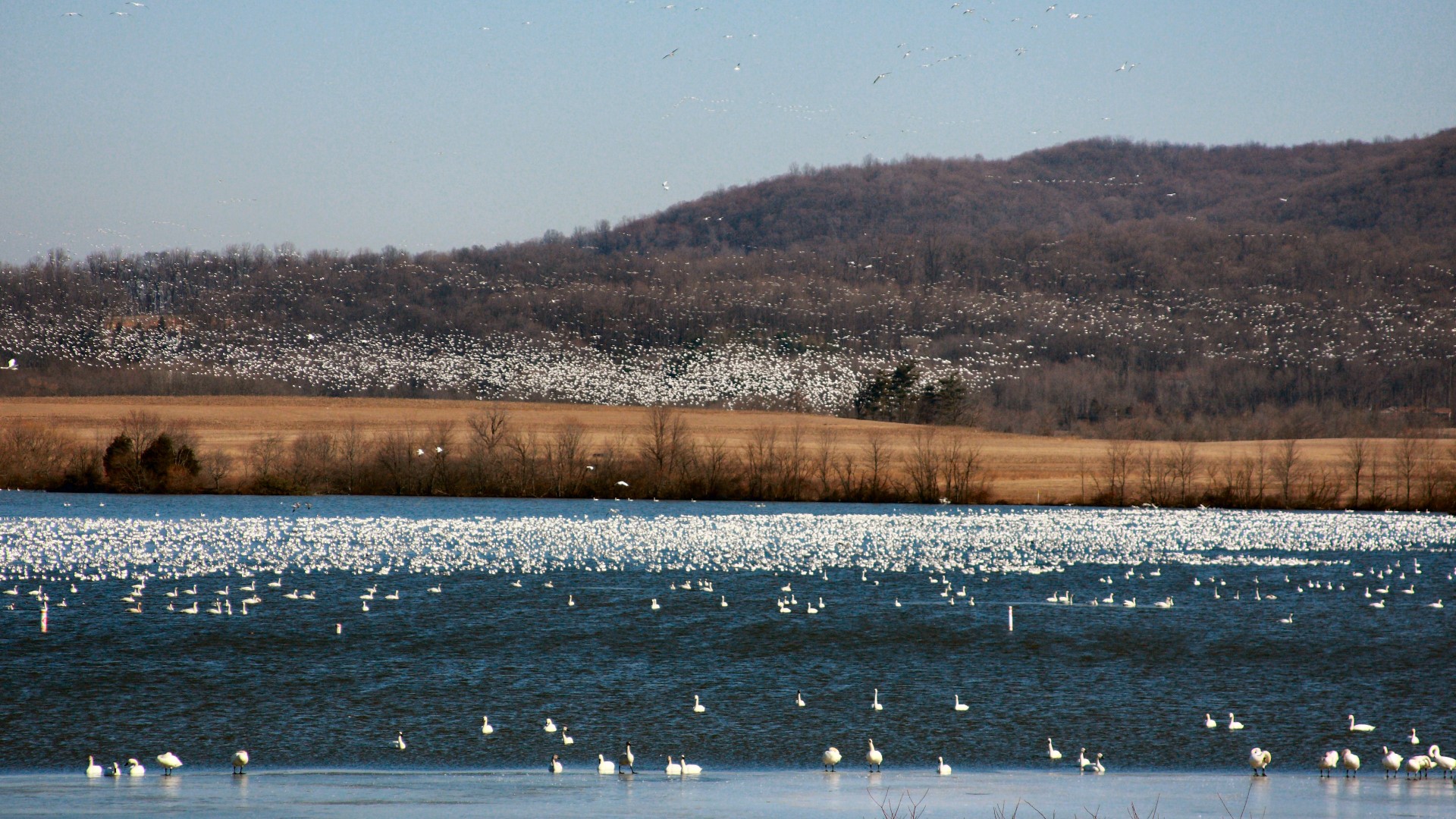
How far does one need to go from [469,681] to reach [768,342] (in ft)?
497

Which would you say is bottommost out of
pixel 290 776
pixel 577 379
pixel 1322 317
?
pixel 290 776

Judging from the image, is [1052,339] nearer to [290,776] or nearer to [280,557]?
[280,557]

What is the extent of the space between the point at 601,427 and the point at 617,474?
2725 cm

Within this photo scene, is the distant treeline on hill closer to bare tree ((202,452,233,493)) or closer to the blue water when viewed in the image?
bare tree ((202,452,233,493))

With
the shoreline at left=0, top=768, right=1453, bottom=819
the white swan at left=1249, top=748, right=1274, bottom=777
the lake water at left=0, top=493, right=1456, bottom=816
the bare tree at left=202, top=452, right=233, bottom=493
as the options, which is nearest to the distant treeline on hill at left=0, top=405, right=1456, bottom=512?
the bare tree at left=202, top=452, right=233, bottom=493

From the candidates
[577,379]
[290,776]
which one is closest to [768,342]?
[577,379]

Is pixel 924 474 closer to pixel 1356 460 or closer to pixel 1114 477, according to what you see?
pixel 1114 477

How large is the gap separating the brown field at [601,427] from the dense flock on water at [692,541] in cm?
1778

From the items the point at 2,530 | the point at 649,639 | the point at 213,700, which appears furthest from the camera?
the point at 2,530

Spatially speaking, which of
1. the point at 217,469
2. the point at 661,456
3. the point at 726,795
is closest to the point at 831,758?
the point at 726,795

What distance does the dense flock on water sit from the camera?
37.1m

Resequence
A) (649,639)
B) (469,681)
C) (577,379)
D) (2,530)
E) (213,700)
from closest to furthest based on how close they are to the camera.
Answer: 1. (213,700)
2. (469,681)
3. (649,639)
4. (2,530)
5. (577,379)

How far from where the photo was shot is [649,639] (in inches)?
965

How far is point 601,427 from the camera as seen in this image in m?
99.2
